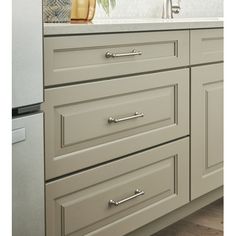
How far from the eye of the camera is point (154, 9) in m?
2.84

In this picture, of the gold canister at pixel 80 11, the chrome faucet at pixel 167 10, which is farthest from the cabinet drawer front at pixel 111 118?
the chrome faucet at pixel 167 10

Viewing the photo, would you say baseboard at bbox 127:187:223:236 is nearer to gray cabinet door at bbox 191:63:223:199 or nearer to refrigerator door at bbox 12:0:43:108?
gray cabinet door at bbox 191:63:223:199

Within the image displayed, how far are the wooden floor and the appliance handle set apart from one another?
1086 mm

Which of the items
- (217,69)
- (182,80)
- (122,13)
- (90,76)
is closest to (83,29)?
(90,76)

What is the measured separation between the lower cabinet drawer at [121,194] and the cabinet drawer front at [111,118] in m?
0.05

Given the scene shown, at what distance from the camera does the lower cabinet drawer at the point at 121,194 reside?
1.58 m

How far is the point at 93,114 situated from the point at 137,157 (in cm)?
30

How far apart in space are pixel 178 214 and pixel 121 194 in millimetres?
515

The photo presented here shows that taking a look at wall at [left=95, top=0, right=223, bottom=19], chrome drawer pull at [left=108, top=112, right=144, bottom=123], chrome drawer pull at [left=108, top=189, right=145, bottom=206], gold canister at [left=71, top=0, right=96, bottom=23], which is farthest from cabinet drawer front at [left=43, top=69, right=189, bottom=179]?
wall at [left=95, top=0, right=223, bottom=19]

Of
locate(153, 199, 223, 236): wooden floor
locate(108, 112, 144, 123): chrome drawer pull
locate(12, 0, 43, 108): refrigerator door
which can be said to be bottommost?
locate(153, 199, 223, 236): wooden floor

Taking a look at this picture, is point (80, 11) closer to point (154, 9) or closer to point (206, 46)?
point (206, 46)

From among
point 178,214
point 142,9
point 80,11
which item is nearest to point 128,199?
point 178,214

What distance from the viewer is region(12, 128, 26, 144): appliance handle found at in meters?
1.22

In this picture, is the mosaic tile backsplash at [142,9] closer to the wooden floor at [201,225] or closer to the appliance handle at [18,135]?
the appliance handle at [18,135]
